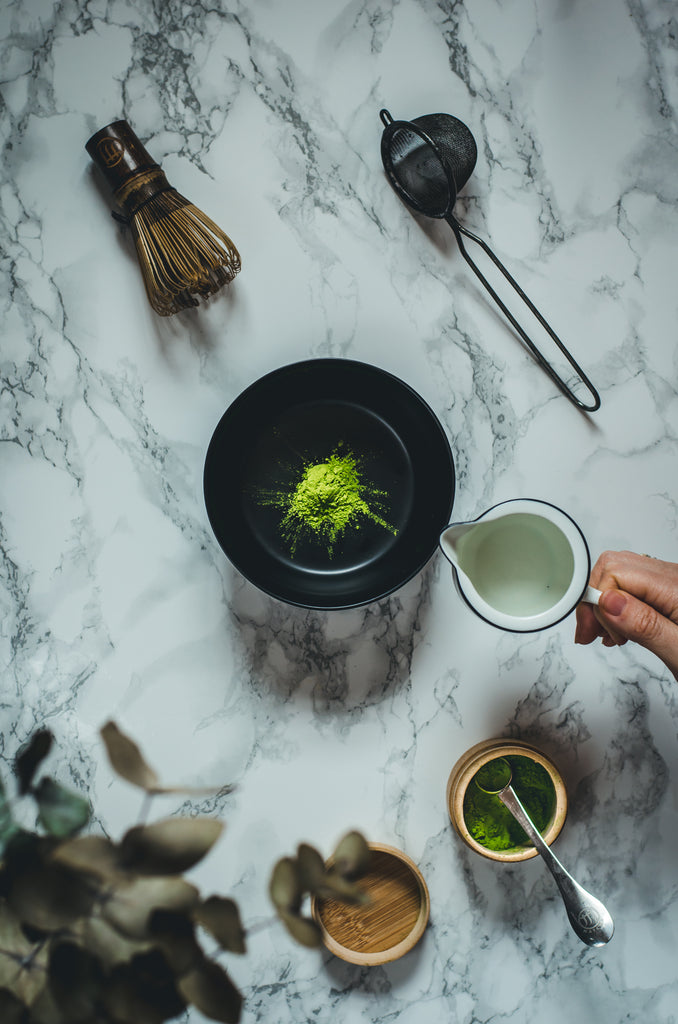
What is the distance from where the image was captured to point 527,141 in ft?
3.72

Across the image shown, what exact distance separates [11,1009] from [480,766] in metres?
0.77

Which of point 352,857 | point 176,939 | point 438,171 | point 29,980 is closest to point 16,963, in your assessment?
point 29,980

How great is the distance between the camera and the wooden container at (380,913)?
1.09m

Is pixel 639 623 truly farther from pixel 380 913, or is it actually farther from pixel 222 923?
pixel 222 923

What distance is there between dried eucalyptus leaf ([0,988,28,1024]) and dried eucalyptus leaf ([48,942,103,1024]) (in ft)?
0.09

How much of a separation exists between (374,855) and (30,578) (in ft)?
2.25

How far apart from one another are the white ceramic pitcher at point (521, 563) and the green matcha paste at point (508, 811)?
27 cm

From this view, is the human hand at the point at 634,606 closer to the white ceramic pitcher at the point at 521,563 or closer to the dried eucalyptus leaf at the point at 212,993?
the white ceramic pitcher at the point at 521,563

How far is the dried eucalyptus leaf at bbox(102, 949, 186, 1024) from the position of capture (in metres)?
0.39

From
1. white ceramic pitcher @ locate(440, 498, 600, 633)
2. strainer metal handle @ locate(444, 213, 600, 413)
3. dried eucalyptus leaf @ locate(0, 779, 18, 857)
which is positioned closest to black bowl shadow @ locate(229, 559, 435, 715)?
white ceramic pitcher @ locate(440, 498, 600, 633)

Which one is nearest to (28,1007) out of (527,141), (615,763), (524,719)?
(524,719)

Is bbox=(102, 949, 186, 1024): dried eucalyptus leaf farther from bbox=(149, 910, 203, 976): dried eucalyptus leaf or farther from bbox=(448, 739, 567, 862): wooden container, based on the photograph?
bbox=(448, 739, 567, 862): wooden container

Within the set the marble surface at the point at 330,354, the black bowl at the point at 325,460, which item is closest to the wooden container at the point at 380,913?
the marble surface at the point at 330,354

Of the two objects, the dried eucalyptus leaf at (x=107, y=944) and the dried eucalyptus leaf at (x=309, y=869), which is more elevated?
the dried eucalyptus leaf at (x=107, y=944)
